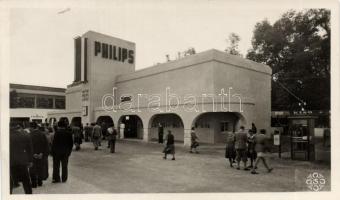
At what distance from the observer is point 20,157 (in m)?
5.89

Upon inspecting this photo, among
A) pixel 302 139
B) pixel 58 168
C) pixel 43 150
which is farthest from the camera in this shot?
pixel 302 139

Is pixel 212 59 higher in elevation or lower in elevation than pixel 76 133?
higher

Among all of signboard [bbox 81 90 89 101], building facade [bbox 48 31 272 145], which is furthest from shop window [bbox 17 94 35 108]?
signboard [bbox 81 90 89 101]

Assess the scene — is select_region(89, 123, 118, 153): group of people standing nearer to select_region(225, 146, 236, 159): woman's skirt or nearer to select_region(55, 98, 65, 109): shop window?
select_region(225, 146, 236, 159): woman's skirt

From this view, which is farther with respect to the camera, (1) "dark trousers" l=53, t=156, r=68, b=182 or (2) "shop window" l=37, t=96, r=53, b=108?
(2) "shop window" l=37, t=96, r=53, b=108

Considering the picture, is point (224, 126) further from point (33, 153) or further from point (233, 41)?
point (33, 153)

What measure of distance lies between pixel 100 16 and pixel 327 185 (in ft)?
20.0

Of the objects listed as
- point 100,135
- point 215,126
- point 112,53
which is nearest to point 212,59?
point 215,126

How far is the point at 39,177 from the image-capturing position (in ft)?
22.4

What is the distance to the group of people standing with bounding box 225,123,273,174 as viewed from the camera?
8492 millimetres

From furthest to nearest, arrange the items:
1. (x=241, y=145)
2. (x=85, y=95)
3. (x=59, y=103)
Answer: (x=59, y=103) → (x=85, y=95) → (x=241, y=145)

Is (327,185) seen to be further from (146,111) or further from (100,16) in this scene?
(146,111)

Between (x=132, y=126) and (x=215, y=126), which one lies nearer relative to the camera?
(x=215, y=126)

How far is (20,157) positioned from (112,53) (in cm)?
1368
